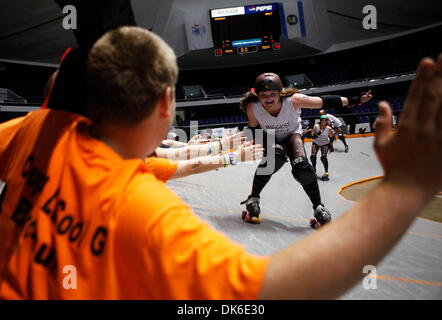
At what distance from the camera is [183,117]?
2291 cm

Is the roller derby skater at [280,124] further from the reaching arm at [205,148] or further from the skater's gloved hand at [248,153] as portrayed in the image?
the skater's gloved hand at [248,153]

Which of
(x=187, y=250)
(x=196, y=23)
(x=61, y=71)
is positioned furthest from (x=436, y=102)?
(x=196, y=23)

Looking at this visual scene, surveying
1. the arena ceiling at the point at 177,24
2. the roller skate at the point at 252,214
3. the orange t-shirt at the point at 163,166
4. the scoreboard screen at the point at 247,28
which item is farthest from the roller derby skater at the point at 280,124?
the scoreboard screen at the point at 247,28

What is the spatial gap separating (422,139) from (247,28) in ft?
55.0

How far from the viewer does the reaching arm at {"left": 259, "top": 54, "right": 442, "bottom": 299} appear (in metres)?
0.50

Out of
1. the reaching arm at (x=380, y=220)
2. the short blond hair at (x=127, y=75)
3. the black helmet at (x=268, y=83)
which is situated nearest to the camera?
the reaching arm at (x=380, y=220)

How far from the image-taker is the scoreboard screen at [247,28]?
49.6ft

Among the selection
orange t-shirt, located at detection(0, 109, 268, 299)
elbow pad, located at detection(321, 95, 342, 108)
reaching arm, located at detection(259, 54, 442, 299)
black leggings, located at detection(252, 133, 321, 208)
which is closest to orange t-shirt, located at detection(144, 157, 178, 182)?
orange t-shirt, located at detection(0, 109, 268, 299)

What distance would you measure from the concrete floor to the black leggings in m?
0.37

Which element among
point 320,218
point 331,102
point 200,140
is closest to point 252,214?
point 320,218

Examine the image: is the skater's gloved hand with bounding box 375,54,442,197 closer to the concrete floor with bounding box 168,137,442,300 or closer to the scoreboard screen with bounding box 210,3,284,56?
the concrete floor with bounding box 168,137,442,300

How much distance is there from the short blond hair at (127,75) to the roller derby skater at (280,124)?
253 centimetres

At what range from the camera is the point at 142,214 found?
0.55 meters
